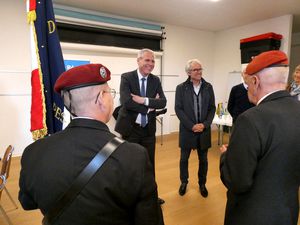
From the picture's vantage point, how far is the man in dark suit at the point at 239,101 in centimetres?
270

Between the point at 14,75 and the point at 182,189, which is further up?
the point at 14,75

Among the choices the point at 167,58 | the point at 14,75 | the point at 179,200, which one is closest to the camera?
the point at 179,200

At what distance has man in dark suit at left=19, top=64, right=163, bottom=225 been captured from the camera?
775mm

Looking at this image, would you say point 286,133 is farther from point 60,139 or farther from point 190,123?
point 190,123

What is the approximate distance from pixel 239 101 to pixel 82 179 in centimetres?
239

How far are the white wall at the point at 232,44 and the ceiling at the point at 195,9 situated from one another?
0.60 feet

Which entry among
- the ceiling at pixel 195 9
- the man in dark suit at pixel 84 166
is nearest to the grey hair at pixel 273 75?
the man in dark suit at pixel 84 166

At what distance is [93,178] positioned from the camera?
2.51ft

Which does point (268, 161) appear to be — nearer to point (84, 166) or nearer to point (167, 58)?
point (84, 166)

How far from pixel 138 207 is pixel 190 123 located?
1.80 metres

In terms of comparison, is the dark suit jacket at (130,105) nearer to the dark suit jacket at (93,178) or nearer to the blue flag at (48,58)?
the blue flag at (48,58)

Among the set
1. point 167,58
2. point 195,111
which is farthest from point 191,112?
point 167,58

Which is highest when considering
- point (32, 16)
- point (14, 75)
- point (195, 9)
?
point (195, 9)

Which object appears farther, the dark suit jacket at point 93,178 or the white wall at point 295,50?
the white wall at point 295,50
